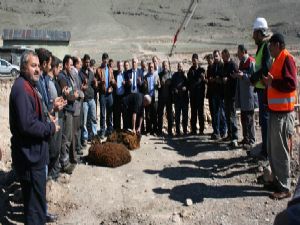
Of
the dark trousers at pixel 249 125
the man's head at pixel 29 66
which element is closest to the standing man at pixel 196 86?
the dark trousers at pixel 249 125

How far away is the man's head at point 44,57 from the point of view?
6.44 m

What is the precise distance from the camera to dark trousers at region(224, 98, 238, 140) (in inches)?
402

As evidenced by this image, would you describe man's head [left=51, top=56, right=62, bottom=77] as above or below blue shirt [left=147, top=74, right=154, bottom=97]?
above

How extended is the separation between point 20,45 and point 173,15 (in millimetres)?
32516

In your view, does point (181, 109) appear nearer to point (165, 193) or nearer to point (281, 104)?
point (165, 193)

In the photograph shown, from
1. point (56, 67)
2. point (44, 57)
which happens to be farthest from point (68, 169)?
point (44, 57)

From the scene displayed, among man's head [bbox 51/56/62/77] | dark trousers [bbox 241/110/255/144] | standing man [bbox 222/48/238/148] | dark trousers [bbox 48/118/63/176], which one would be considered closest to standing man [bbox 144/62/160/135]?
standing man [bbox 222/48/238/148]

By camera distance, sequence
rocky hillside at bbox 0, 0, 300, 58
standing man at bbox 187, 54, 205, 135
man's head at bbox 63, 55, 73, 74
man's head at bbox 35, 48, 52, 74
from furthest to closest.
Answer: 1. rocky hillside at bbox 0, 0, 300, 58
2. standing man at bbox 187, 54, 205, 135
3. man's head at bbox 63, 55, 73, 74
4. man's head at bbox 35, 48, 52, 74

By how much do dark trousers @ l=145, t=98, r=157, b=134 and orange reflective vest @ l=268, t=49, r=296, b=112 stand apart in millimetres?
5331

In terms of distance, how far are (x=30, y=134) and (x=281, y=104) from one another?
3.64 m

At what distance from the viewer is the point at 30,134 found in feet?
16.4

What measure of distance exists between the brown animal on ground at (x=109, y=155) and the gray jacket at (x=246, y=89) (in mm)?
2624

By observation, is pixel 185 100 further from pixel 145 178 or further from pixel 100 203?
pixel 100 203

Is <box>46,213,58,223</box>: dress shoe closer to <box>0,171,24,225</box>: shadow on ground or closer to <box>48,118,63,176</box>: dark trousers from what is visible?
<box>0,171,24,225</box>: shadow on ground
